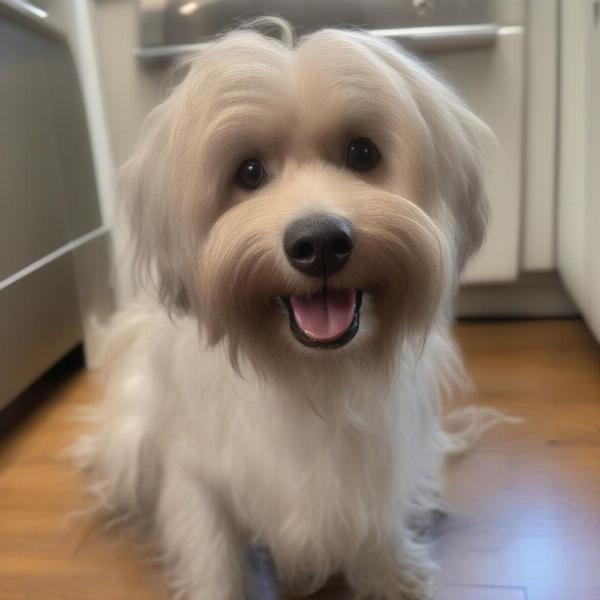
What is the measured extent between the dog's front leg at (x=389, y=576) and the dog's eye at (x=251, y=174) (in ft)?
1.90

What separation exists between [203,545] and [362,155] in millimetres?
608

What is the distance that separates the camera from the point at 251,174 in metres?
0.84

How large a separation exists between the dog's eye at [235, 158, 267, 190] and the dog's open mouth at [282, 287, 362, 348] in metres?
0.15

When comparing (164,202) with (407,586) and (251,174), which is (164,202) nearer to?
(251,174)

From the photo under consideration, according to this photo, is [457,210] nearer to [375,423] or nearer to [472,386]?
[375,423]

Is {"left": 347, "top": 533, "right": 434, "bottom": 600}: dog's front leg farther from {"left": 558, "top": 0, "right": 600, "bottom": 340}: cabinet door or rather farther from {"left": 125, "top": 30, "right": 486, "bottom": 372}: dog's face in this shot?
{"left": 558, "top": 0, "right": 600, "bottom": 340}: cabinet door

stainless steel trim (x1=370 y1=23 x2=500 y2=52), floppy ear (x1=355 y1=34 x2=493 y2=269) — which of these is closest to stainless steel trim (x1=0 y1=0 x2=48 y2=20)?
stainless steel trim (x1=370 y1=23 x2=500 y2=52)

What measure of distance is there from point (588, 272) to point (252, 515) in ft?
3.42

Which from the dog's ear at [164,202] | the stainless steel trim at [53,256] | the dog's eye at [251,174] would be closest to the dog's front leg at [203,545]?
the dog's ear at [164,202]

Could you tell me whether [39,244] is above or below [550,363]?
above

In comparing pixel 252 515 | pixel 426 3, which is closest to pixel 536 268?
pixel 426 3

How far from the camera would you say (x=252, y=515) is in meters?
1.01

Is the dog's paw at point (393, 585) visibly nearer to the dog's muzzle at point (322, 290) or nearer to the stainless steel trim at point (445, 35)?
the dog's muzzle at point (322, 290)

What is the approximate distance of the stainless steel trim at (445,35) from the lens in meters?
1.76
